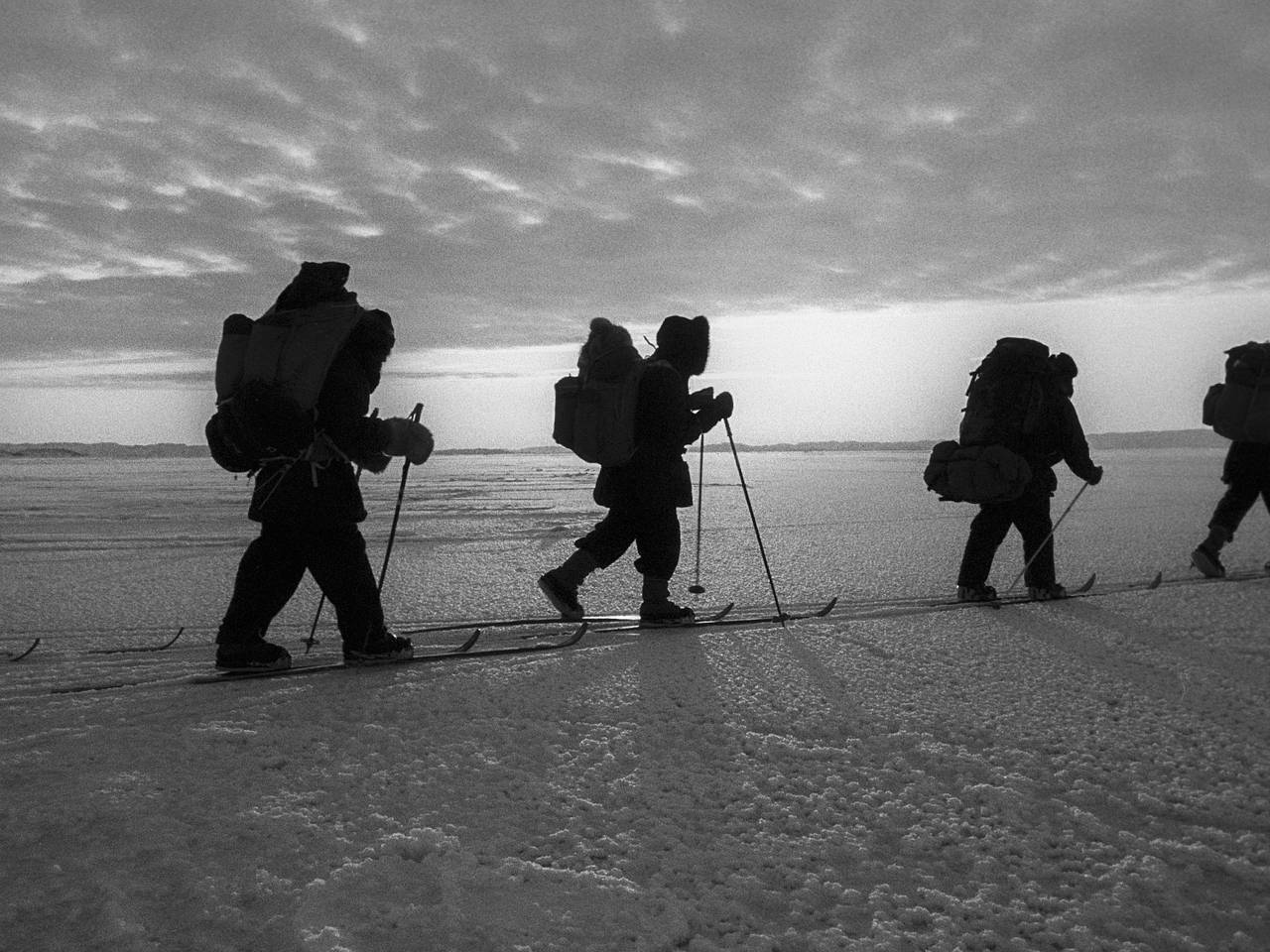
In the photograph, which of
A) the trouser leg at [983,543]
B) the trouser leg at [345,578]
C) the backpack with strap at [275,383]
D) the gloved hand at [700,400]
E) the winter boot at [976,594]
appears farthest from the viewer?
the trouser leg at [983,543]

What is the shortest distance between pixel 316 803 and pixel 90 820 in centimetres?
44

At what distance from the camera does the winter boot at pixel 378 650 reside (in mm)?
3176

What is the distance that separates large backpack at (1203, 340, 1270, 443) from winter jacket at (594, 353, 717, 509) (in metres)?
4.00

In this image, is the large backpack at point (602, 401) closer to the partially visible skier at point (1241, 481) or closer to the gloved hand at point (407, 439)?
the gloved hand at point (407, 439)

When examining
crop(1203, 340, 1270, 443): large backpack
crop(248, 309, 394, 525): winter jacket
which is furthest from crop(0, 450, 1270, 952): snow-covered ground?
crop(1203, 340, 1270, 443): large backpack

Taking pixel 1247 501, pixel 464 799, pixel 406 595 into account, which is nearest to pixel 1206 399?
pixel 1247 501

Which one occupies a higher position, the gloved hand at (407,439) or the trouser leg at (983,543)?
the gloved hand at (407,439)

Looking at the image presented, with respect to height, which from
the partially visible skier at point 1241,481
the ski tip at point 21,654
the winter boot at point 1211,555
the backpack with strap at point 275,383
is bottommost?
the ski tip at point 21,654

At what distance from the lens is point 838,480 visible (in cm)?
1844

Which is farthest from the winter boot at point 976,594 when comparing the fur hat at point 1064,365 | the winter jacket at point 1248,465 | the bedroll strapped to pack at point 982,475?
the winter jacket at point 1248,465

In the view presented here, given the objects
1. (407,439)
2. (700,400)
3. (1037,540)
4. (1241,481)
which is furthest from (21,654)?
(1241,481)

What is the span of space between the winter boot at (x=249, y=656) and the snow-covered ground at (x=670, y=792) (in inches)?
7.4

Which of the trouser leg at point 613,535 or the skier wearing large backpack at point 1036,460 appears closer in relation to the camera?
the trouser leg at point 613,535

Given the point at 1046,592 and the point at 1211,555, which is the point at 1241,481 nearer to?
the point at 1211,555
